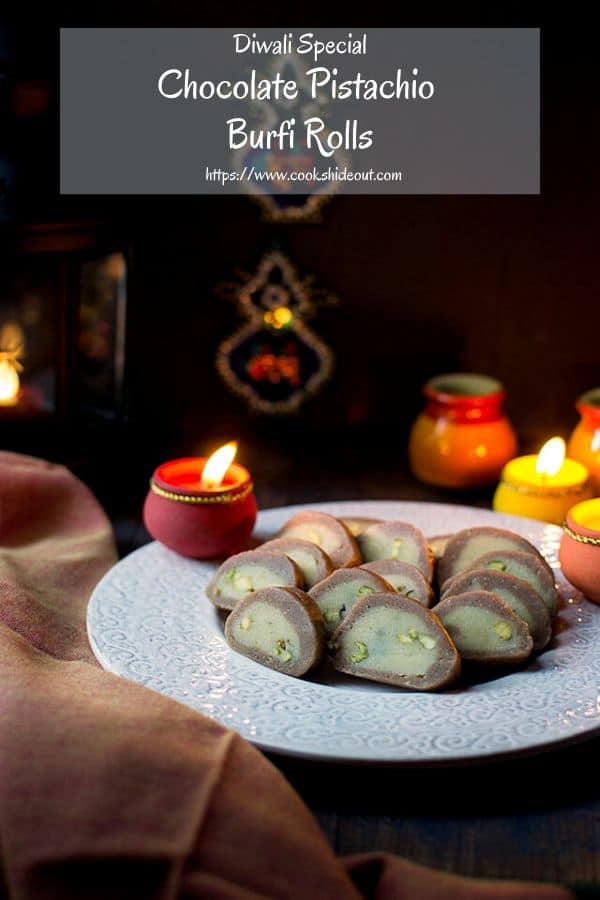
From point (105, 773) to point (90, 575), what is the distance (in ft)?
1.87

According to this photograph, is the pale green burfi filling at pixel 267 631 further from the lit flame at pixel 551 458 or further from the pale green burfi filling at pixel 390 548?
the lit flame at pixel 551 458

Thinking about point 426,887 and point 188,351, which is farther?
point 188,351

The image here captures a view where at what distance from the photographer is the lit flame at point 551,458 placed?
5.52 ft

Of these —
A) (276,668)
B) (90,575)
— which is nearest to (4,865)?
(276,668)

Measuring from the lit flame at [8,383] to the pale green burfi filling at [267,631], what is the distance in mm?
651

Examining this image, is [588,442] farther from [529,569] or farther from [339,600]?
[339,600]

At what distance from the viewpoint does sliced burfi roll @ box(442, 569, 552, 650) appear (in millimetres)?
1289

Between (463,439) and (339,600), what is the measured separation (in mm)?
700

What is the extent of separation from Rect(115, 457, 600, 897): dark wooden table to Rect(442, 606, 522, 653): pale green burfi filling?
0.41 feet

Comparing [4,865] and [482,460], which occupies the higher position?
[482,460]

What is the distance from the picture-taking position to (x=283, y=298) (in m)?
2.10

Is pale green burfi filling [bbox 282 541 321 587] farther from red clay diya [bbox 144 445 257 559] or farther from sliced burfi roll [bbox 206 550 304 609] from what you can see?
red clay diya [bbox 144 445 257 559]

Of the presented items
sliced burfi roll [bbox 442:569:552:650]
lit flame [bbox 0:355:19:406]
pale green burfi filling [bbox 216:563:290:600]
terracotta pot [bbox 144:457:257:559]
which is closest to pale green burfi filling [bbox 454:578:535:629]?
sliced burfi roll [bbox 442:569:552:650]
